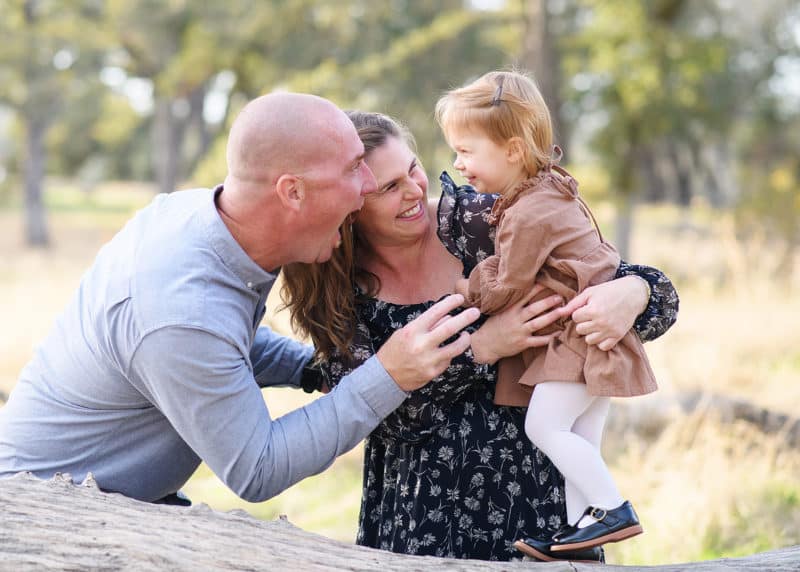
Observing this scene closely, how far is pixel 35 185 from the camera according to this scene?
2155 centimetres

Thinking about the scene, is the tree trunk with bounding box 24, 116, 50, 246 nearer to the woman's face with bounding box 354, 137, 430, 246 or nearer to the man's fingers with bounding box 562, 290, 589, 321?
the woman's face with bounding box 354, 137, 430, 246

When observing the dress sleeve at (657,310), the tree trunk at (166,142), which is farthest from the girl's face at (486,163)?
the tree trunk at (166,142)

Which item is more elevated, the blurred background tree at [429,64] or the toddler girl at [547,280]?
the blurred background tree at [429,64]

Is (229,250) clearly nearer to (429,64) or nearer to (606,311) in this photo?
(606,311)

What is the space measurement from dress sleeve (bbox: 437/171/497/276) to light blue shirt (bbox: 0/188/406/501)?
0.51 meters

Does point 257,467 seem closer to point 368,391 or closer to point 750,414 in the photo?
point 368,391

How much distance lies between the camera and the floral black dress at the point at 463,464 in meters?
2.54

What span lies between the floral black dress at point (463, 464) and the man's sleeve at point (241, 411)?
0.36m

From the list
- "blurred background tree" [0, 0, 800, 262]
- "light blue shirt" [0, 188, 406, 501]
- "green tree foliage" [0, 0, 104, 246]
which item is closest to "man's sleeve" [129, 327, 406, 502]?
"light blue shirt" [0, 188, 406, 501]

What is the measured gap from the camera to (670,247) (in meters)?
15.0

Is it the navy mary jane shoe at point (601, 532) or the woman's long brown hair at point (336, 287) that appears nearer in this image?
the navy mary jane shoe at point (601, 532)

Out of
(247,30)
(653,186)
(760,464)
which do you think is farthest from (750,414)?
(653,186)

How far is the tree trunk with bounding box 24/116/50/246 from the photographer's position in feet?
69.4

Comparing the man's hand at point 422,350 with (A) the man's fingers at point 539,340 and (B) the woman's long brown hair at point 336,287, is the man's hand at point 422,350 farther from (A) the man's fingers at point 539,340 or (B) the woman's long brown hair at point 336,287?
(B) the woman's long brown hair at point 336,287
